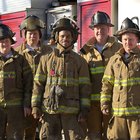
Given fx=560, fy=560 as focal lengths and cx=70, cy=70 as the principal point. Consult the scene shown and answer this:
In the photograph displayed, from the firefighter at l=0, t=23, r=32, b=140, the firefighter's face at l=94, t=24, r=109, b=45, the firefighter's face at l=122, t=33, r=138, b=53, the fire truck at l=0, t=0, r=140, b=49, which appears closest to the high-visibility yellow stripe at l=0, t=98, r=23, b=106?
the firefighter at l=0, t=23, r=32, b=140

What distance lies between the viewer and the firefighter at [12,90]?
20.7 feet

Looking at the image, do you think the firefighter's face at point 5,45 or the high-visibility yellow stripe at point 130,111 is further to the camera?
the firefighter's face at point 5,45

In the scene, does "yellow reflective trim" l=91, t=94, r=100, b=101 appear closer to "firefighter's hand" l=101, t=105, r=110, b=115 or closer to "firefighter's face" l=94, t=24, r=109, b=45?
"firefighter's hand" l=101, t=105, r=110, b=115

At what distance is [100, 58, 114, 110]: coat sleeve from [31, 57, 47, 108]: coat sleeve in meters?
0.65

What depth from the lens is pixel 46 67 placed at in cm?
604

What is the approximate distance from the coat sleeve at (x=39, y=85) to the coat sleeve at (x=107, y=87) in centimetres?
65

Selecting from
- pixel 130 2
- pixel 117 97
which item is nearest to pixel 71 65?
pixel 117 97

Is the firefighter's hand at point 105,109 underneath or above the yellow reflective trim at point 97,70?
underneath

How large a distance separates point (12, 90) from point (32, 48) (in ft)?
2.18

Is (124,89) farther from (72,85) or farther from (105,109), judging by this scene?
(72,85)

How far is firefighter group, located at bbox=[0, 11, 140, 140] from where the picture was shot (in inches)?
225

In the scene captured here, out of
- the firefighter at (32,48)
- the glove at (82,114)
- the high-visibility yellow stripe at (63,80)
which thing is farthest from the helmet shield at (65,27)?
the glove at (82,114)

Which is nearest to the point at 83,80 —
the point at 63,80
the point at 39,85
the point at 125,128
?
the point at 63,80

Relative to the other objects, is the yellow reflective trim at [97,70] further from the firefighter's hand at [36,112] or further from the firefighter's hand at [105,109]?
the firefighter's hand at [36,112]
